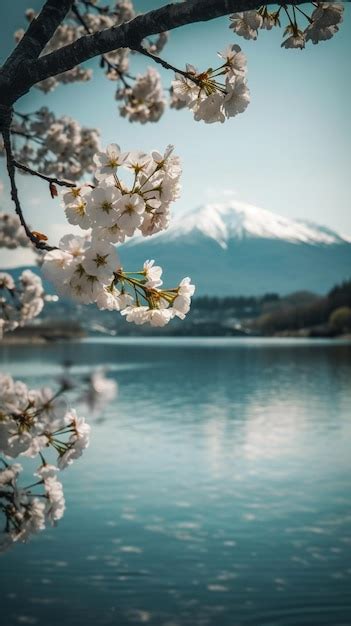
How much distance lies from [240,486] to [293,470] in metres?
2.57

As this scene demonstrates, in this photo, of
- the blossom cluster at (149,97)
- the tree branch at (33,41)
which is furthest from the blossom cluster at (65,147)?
the tree branch at (33,41)

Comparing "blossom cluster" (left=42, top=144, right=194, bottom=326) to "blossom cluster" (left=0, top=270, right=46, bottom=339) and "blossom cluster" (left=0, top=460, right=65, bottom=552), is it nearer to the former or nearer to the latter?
"blossom cluster" (left=0, top=460, right=65, bottom=552)

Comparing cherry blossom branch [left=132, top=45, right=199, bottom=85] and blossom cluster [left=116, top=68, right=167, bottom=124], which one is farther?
blossom cluster [left=116, top=68, right=167, bottom=124]

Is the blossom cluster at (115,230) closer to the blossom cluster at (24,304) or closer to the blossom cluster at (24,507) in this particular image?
the blossom cluster at (24,507)

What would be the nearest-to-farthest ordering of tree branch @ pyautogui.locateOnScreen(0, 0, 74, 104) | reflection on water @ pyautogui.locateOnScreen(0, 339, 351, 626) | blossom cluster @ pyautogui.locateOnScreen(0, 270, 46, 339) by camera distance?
tree branch @ pyautogui.locateOnScreen(0, 0, 74, 104), blossom cluster @ pyautogui.locateOnScreen(0, 270, 46, 339), reflection on water @ pyautogui.locateOnScreen(0, 339, 351, 626)

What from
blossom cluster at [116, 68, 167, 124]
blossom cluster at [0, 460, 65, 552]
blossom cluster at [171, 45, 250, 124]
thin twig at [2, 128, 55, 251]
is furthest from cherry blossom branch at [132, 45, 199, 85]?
blossom cluster at [116, 68, 167, 124]

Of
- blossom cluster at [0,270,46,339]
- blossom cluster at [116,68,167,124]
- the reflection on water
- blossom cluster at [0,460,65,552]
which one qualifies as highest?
blossom cluster at [116,68,167,124]

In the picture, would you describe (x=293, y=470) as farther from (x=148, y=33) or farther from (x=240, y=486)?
(x=148, y=33)

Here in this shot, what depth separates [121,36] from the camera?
2.73 metres

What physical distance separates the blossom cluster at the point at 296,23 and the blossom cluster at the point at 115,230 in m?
0.82

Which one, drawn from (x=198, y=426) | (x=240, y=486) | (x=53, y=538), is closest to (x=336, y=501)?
(x=240, y=486)

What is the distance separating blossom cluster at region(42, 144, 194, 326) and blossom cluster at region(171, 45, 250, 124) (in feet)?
1.27

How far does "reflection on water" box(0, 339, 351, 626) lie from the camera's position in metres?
9.68

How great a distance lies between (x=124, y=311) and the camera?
113 inches
